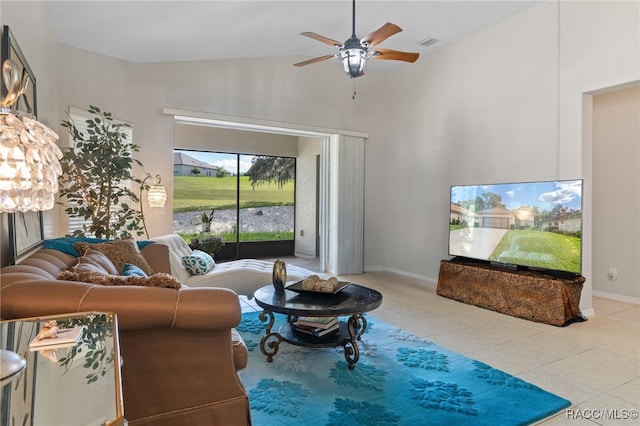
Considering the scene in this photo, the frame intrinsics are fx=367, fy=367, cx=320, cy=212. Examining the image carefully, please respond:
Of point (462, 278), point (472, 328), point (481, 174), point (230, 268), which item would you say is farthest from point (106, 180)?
point (481, 174)

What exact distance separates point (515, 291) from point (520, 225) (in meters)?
0.74

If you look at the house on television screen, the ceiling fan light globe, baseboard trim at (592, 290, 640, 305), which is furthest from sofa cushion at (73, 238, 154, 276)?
baseboard trim at (592, 290, 640, 305)

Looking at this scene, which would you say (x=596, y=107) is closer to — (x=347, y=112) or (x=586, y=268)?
(x=586, y=268)

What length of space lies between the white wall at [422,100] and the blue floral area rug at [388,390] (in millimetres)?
2293

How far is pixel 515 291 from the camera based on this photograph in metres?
3.96

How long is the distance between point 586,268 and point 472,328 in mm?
1515

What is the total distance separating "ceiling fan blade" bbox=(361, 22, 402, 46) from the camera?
9.46 ft

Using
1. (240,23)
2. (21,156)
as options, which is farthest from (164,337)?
(240,23)

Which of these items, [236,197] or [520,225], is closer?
[520,225]

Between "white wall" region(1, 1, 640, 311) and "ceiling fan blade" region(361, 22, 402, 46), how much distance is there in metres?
2.36

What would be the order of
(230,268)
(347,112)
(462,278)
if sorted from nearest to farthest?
1. (230,268)
2. (462,278)
3. (347,112)

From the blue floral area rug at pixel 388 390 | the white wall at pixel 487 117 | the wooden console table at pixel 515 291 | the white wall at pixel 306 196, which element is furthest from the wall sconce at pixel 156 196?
the white wall at pixel 306 196

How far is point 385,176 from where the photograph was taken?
6.48m

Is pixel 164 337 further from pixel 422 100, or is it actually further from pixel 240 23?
pixel 422 100
